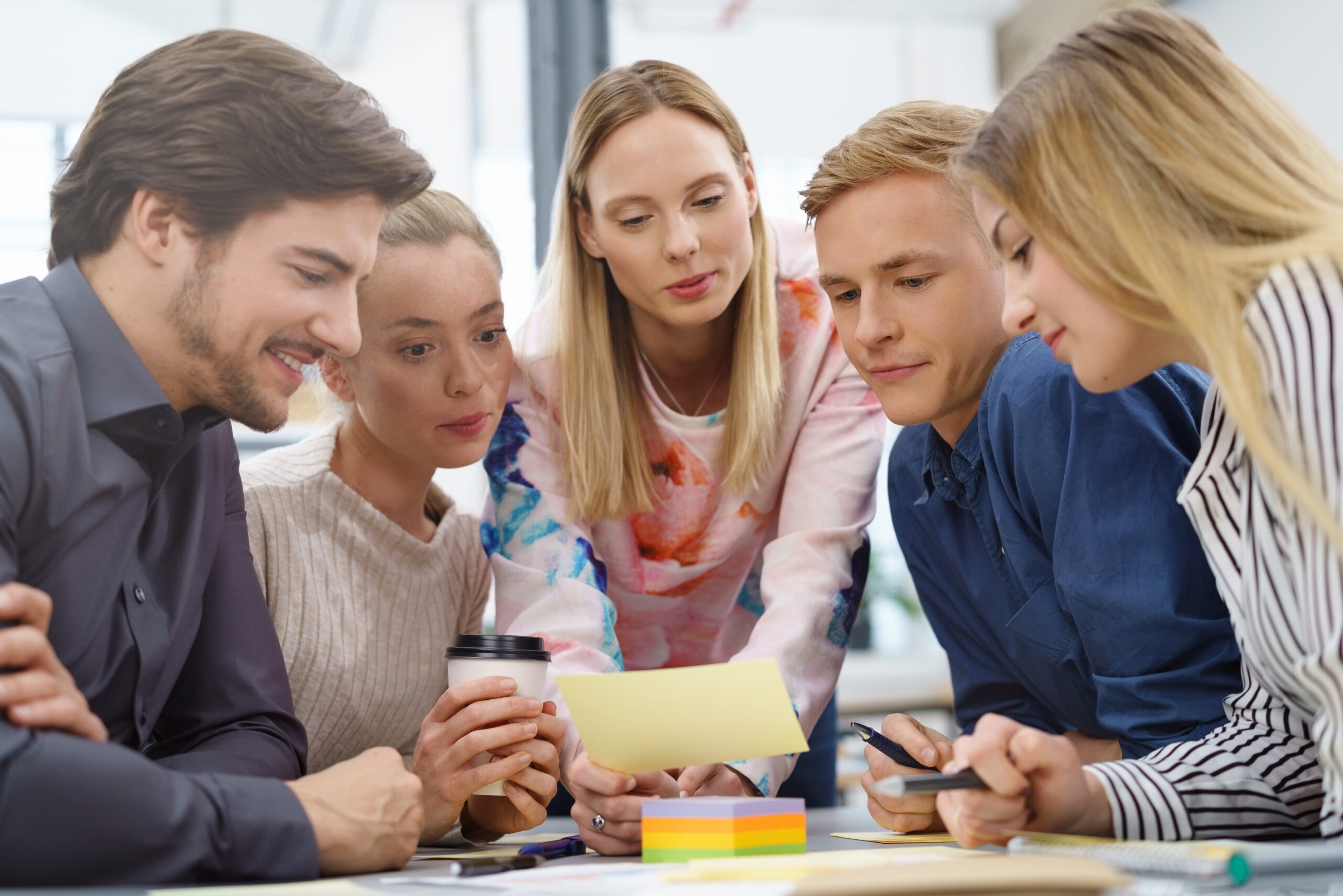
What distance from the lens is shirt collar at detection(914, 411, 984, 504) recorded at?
159cm

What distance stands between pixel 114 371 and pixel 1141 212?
102 cm

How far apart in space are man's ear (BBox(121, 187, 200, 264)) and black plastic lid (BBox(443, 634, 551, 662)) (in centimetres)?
51

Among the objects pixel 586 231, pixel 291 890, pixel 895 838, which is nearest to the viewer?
pixel 291 890

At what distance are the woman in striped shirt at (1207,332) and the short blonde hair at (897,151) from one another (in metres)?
0.33

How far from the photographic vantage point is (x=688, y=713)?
1132mm

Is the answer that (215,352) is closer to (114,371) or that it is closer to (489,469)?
(114,371)

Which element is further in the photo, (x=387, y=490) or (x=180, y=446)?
(x=387, y=490)

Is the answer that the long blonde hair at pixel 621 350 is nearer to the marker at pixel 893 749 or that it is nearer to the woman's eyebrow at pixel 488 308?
the woman's eyebrow at pixel 488 308

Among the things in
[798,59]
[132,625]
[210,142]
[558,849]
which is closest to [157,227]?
[210,142]

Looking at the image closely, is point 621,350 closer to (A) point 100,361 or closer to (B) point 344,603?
(B) point 344,603

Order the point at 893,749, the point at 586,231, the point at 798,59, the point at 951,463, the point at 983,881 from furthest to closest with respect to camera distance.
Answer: the point at 798,59 → the point at 586,231 → the point at 951,463 → the point at 893,749 → the point at 983,881

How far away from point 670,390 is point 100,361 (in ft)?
3.18

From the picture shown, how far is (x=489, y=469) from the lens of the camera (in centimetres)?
183

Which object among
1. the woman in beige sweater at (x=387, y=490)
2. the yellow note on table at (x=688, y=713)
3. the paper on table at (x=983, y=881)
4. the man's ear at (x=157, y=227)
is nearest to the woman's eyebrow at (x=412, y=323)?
the woman in beige sweater at (x=387, y=490)
